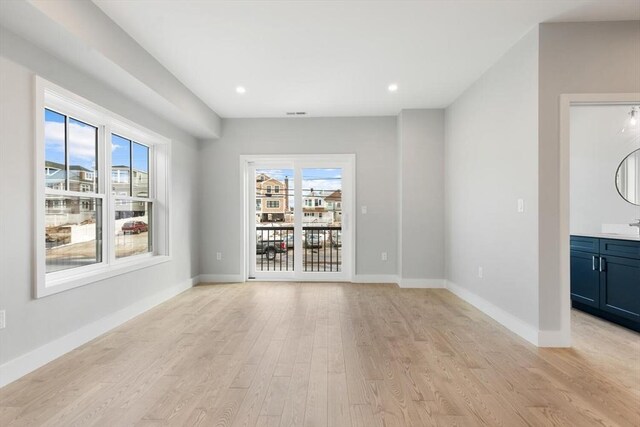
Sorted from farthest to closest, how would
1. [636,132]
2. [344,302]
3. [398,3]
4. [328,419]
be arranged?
[344,302], [636,132], [398,3], [328,419]

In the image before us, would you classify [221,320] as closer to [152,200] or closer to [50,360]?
[50,360]

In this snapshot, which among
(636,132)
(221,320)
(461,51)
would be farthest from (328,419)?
(636,132)

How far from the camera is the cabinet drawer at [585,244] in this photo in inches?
139

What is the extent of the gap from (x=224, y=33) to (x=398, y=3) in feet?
4.81

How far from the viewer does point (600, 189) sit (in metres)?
4.09

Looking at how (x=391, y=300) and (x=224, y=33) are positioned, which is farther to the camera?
(x=391, y=300)

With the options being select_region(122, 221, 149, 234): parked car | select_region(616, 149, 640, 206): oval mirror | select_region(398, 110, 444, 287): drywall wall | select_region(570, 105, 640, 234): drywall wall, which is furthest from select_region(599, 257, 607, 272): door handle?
select_region(122, 221, 149, 234): parked car

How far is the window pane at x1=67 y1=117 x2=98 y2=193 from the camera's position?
2.99m

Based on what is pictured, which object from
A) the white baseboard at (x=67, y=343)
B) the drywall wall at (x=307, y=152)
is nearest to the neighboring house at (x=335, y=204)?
the drywall wall at (x=307, y=152)

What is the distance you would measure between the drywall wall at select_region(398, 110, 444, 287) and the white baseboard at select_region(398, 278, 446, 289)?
14mm

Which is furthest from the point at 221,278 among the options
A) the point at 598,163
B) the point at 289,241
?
the point at 598,163

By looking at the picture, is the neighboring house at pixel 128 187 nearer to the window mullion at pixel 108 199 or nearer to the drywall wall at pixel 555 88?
the window mullion at pixel 108 199

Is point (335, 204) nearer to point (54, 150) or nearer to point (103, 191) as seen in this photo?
point (103, 191)

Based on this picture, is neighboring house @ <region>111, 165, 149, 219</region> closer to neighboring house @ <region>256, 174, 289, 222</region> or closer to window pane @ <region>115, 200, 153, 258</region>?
window pane @ <region>115, 200, 153, 258</region>
